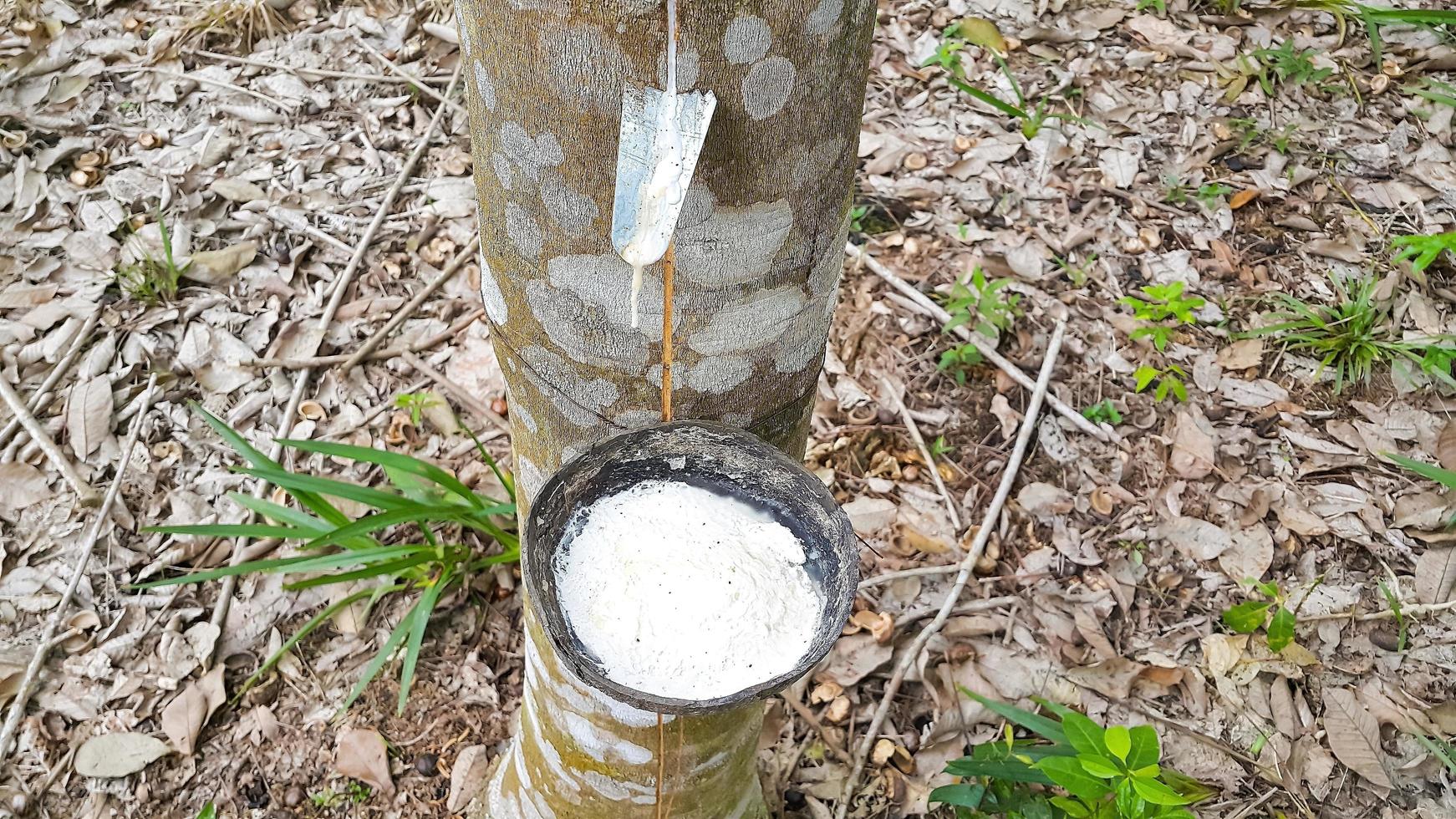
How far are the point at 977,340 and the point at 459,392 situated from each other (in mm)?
1355

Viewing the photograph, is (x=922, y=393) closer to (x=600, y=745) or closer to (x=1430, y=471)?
(x=1430, y=471)

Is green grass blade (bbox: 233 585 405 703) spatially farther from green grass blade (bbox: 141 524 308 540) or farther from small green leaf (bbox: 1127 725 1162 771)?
small green leaf (bbox: 1127 725 1162 771)

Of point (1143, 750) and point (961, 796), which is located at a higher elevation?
point (1143, 750)

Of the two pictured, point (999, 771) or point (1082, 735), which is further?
point (999, 771)

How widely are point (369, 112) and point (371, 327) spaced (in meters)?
0.86

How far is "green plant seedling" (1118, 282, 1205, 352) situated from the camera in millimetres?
2621

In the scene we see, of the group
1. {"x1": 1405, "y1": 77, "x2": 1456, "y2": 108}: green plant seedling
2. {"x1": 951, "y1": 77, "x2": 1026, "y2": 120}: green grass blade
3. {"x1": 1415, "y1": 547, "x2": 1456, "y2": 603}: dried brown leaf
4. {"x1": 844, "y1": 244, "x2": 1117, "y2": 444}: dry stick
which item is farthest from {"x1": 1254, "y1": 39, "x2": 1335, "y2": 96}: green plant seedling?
{"x1": 1415, "y1": 547, "x2": 1456, "y2": 603}: dried brown leaf

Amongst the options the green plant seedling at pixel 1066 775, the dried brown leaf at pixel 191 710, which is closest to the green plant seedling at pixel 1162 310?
the green plant seedling at pixel 1066 775

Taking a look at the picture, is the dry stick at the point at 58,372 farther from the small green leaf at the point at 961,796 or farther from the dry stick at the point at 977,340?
the small green leaf at the point at 961,796

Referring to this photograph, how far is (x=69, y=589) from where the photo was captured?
88.9 inches

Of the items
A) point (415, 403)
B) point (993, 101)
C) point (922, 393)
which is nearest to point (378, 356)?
point (415, 403)

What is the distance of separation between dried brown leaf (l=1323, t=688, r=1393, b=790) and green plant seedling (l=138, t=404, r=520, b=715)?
5.74 feet

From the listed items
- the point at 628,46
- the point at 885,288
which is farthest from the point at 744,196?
the point at 885,288

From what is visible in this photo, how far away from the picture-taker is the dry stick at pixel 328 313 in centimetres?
228
